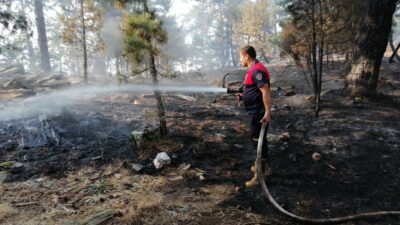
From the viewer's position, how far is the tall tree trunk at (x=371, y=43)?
9.24 m

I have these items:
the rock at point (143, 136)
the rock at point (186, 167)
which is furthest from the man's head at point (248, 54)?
the rock at point (143, 136)

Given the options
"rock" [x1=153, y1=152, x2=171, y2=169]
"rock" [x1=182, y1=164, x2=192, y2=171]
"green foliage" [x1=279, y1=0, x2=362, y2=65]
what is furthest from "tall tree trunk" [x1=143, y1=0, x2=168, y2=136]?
"green foliage" [x1=279, y1=0, x2=362, y2=65]

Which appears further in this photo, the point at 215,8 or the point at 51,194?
the point at 215,8

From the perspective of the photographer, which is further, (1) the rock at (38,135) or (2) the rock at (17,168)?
(1) the rock at (38,135)

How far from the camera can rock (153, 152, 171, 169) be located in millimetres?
6223

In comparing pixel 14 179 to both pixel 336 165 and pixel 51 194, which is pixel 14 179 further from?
pixel 336 165

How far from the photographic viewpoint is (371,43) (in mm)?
9391

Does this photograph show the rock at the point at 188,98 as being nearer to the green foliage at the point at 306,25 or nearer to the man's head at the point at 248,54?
the green foliage at the point at 306,25

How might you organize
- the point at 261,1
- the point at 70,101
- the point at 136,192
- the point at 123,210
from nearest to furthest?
1. the point at 123,210
2. the point at 136,192
3. the point at 70,101
4. the point at 261,1

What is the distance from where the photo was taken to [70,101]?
13.1 meters

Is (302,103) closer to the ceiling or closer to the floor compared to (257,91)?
closer to the floor

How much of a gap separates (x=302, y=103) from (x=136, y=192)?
7191 mm

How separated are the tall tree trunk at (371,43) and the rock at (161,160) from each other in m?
6.71

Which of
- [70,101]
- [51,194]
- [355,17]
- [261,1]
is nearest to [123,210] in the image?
[51,194]
